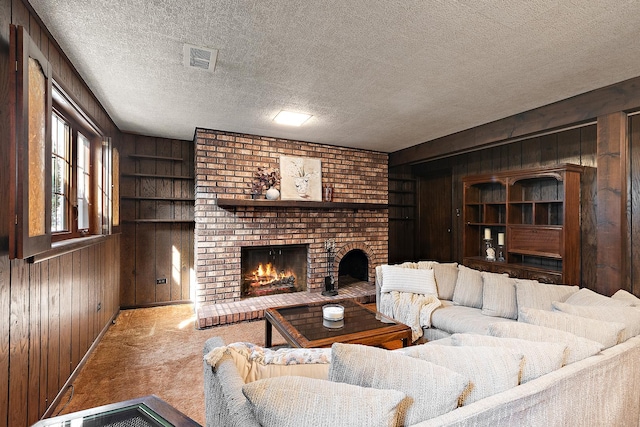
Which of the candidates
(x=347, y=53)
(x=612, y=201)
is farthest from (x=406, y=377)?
(x=612, y=201)

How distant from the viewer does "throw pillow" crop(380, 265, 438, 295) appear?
3.14 meters

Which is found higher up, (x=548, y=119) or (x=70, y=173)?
(x=548, y=119)

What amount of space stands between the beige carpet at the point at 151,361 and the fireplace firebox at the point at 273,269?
2.70 feet

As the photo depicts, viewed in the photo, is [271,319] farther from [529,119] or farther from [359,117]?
[529,119]

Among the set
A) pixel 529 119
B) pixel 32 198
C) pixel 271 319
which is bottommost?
pixel 271 319

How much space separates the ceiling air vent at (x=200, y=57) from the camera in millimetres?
2015

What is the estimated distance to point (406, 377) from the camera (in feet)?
3.17

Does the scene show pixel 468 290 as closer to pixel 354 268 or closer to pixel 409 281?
pixel 409 281

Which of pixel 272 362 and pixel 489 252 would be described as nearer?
pixel 272 362

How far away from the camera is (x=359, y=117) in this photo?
343cm

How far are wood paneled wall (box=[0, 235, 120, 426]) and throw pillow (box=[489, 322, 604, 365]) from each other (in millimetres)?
2348

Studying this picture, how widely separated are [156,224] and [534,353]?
446 centimetres

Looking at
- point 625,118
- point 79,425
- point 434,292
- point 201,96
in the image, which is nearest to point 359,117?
point 201,96

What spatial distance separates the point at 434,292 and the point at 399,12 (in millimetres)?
2546
